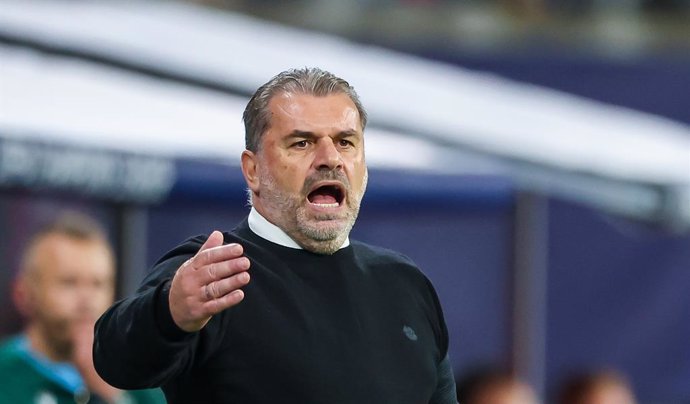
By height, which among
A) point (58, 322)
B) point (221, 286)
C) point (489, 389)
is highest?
point (221, 286)

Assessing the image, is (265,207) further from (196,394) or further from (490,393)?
(490,393)

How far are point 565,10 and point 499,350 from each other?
3.18 metres

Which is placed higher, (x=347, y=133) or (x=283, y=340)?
(x=347, y=133)

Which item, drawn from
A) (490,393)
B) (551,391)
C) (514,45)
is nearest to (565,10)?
(514,45)

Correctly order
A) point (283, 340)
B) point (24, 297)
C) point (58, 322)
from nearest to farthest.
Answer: point (283, 340), point (58, 322), point (24, 297)

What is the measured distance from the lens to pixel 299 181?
113 inches

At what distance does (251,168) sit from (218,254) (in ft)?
1.27

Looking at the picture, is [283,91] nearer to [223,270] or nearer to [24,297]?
[223,270]

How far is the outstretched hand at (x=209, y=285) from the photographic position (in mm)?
2582

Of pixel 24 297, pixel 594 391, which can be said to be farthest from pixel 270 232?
pixel 594 391

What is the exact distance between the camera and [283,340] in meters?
2.83

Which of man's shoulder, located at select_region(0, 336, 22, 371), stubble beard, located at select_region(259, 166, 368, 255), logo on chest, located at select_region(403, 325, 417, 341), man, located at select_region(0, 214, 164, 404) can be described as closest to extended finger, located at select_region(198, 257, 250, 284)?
stubble beard, located at select_region(259, 166, 368, 255)

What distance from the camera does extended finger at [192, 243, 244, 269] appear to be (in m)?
2.59

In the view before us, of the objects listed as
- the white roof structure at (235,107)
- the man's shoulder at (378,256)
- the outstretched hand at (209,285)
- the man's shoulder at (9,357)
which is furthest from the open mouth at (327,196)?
the white roof structure at (235,107)
